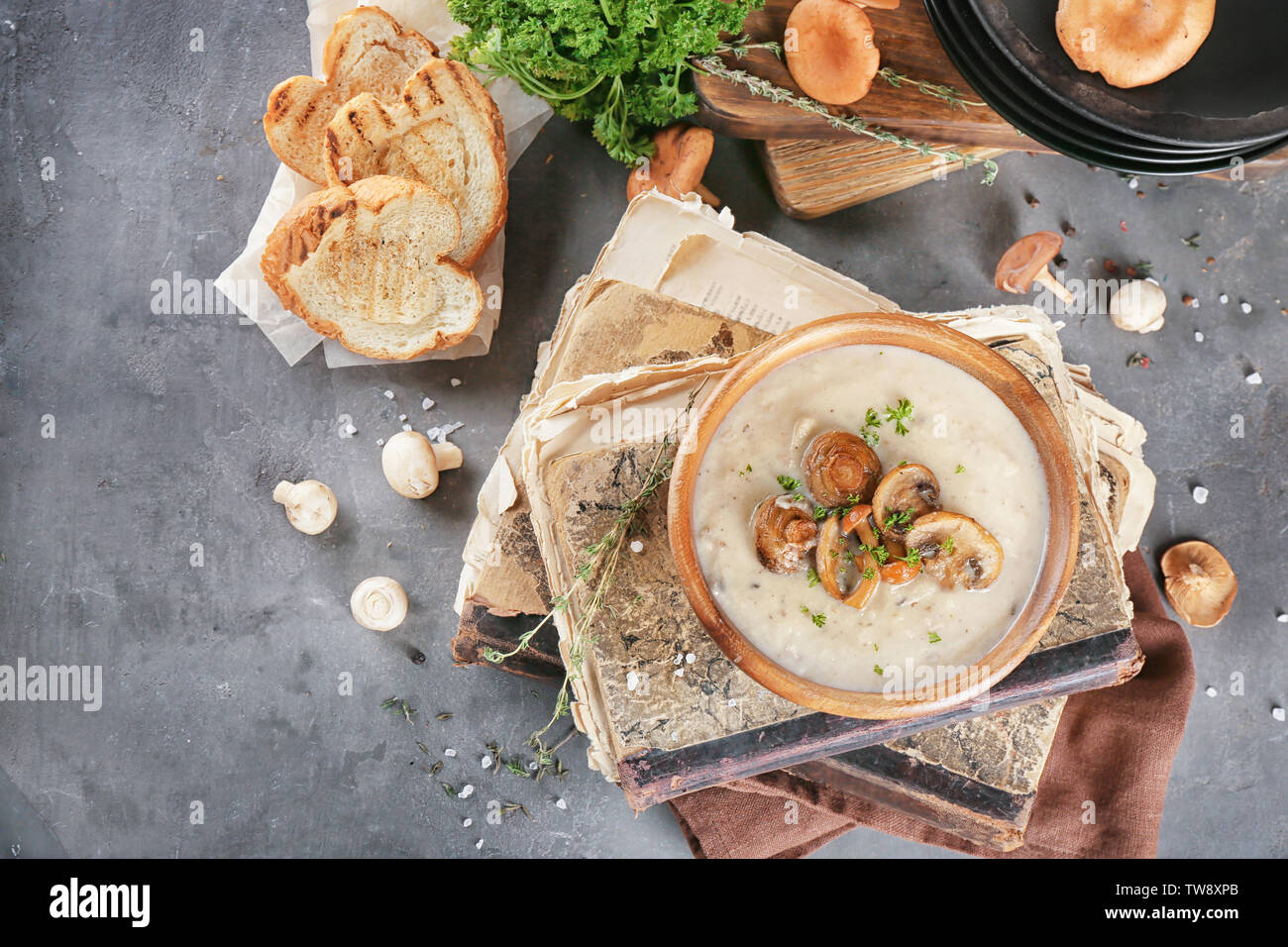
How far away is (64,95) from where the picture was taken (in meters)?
2.78

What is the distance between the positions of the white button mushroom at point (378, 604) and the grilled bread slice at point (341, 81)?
1.22 meters

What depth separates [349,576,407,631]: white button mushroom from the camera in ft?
8.72

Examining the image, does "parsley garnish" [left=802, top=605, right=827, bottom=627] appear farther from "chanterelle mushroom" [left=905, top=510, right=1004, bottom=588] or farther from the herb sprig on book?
the herb sprig on book

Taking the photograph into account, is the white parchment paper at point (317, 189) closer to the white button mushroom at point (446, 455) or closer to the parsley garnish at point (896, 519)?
the white button mushroom at point (446, 455)

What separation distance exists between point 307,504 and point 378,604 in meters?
0.36

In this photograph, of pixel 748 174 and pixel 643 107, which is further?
pixel 748 174

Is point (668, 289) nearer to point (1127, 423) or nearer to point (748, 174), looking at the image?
point (748, 174)

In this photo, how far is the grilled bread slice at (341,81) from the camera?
2521mm

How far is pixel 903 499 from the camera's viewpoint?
1677 mm

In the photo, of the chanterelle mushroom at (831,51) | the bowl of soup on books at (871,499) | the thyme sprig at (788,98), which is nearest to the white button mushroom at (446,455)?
the bowl of soup on books at (871,499)

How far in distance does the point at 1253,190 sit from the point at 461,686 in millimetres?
2950

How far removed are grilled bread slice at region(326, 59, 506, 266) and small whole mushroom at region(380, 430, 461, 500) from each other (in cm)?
55
